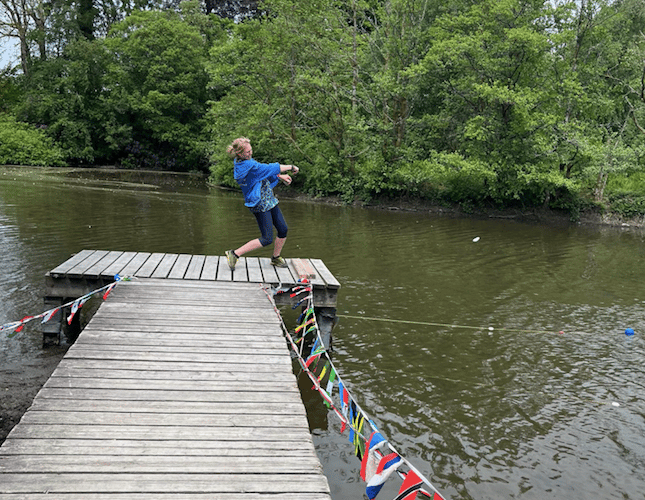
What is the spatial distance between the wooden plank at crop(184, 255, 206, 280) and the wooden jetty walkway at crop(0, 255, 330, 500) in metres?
1.67

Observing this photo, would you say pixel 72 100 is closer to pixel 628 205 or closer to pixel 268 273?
pixel 628 205

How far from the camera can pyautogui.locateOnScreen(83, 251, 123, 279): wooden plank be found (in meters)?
7.06

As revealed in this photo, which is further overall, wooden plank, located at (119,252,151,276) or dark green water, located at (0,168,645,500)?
wooden plank, located at (119,252,151,276)

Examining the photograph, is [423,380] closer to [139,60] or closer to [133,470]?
[133,470]

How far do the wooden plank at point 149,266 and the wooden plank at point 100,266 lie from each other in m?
0.43

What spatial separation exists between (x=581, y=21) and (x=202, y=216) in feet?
53.4

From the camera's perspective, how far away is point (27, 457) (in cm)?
316

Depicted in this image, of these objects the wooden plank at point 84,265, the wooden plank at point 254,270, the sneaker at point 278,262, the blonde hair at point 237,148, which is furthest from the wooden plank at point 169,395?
the sneaker at point 278,262

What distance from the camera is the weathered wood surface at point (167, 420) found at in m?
3.01

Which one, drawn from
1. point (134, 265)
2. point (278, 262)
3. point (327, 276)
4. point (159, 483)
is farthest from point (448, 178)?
point (159, 483)

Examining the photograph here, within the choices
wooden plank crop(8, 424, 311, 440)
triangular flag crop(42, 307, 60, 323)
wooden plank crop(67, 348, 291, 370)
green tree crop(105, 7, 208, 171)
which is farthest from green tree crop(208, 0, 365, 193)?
wooden plank crop(8, 424, 311, 440)

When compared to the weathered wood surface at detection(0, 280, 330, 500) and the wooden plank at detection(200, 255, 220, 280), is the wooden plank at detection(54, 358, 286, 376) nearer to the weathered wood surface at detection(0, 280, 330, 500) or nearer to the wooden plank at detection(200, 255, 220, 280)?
the weathered wood surface at detection(0, 280, 330, 500)

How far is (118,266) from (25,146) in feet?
128

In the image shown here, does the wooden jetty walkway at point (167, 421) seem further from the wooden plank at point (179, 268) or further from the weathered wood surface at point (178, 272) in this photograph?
the wooden plank at point (179, 268)
